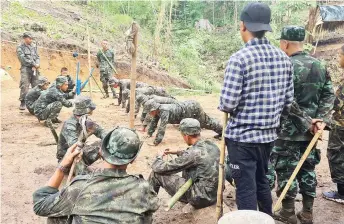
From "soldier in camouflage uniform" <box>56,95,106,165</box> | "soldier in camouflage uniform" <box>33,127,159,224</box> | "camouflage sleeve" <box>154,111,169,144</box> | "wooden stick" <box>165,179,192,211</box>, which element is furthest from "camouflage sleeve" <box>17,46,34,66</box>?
"soldier in camouflage uniform" <box>33,127,159,224</box>

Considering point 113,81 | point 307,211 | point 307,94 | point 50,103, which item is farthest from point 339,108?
point 113,81

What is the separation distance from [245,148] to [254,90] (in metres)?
0.48

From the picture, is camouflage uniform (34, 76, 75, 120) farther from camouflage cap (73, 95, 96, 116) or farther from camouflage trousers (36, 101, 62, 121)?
camouflage cap (73, 95, 96, 116)

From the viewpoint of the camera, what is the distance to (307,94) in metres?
3.75

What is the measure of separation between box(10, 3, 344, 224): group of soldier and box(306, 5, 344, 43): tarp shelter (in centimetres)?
1444

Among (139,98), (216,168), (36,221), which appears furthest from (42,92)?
(216,168)

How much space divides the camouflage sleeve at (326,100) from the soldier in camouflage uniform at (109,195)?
218 centimetres

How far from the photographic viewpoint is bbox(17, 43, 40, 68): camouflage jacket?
10016mm

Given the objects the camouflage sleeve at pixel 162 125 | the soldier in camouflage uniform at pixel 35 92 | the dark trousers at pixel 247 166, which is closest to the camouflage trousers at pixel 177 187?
the dark trousers at pixel 247 166

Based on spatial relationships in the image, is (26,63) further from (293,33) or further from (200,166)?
(293,33)

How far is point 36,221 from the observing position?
4410 millimetres

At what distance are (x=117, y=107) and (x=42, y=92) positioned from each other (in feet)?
10.1

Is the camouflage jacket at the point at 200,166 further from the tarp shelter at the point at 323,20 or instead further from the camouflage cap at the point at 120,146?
the tarp shelter at the point at 323,20

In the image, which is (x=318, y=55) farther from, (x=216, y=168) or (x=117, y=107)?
(x=216, y=168)
